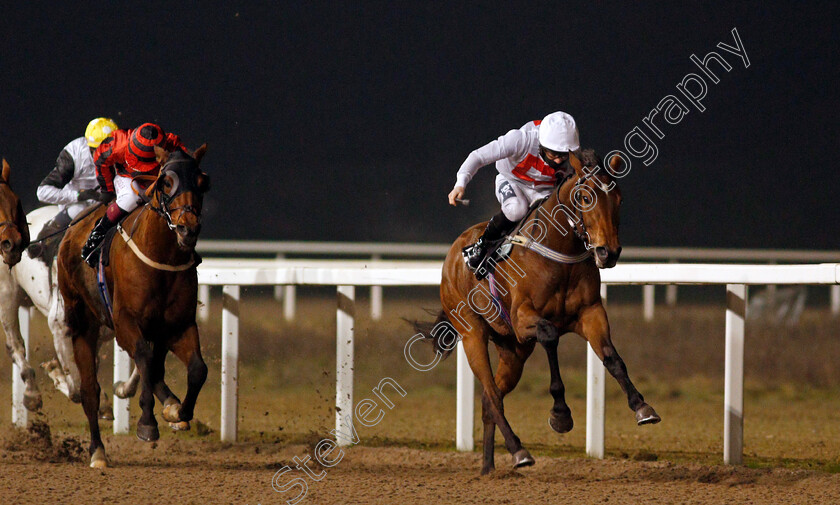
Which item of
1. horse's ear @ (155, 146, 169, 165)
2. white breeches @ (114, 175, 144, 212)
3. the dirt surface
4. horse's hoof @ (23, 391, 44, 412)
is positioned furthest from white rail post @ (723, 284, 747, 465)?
horse's hoof @ (23, 391, 44, 412)

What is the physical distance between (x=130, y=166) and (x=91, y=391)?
1277 millimetres

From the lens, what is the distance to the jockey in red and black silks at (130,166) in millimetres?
5602

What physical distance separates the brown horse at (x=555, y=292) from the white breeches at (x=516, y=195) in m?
0.13

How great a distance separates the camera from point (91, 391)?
5785mm

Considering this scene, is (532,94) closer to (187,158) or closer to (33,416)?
(33,416)

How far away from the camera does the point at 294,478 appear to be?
5000mm

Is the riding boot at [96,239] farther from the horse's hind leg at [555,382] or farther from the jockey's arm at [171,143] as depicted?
the horse's hind leg at [555,382]

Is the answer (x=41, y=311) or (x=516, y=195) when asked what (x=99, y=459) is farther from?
(x=516, y=195)

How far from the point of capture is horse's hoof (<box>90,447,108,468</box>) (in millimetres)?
5523

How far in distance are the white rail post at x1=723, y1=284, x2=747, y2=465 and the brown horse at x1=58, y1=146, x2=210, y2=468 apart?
2669 mm

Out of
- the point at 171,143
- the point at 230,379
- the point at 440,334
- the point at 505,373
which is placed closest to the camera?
the point at 505,373

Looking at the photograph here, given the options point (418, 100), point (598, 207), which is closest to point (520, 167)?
point (598, 207)

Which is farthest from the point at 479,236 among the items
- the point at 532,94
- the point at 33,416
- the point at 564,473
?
the point at 532,94

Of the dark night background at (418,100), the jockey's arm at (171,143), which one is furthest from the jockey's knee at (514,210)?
the dark night background at (418,100)
